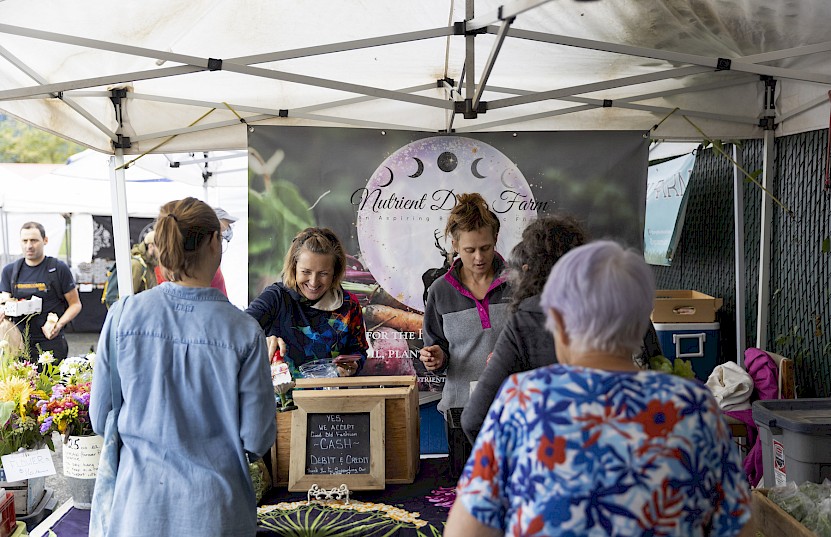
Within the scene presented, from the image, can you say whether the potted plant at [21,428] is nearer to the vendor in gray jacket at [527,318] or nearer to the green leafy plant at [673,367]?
the vendor in gray jacket at [527,318]

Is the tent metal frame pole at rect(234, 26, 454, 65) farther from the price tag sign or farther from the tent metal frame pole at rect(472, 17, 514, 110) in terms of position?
the price tag sign

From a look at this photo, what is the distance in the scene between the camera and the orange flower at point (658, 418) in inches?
45.5

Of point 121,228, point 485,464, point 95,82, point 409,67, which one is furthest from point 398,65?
point 485,464

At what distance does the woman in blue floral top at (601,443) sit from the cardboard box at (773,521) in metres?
0.77

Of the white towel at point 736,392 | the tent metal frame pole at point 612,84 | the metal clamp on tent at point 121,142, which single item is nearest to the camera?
the tent metal frame pole at point 612,84

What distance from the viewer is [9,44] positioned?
325 centimetres

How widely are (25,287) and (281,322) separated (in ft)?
12.0

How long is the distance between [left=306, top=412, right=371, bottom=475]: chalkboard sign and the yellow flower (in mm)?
868

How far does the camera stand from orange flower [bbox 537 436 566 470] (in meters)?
1.16

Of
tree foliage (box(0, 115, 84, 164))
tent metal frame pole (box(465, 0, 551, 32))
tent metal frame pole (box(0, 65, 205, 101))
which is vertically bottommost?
tent metal frame pole (box(0, 65, 205, 101))

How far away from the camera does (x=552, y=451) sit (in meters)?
1.17

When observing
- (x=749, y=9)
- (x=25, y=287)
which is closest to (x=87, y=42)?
(x=749, y=9)

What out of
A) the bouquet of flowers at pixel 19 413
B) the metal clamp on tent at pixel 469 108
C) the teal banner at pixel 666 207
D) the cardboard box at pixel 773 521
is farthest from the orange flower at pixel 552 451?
the teal banner at pixel 666 207

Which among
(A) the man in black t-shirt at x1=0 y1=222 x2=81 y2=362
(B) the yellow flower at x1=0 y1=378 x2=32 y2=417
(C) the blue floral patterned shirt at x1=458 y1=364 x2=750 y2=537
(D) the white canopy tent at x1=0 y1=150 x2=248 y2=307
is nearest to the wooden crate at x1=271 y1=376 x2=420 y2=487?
(B) the yellow flower at x1=0 y1=378 x2=32 y2=417
